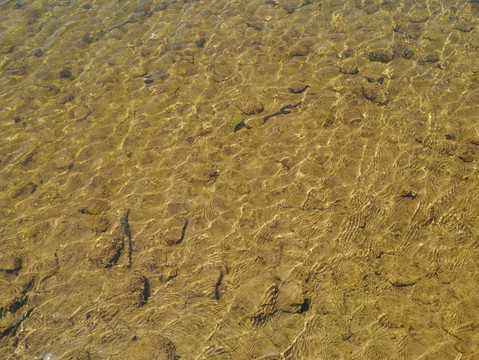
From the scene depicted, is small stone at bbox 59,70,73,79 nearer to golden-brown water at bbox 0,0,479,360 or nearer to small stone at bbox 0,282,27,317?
golden-brown water at bbox 0,0,479,360

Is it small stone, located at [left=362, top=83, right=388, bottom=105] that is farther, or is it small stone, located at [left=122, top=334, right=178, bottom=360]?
small stone, located at [left=362, top=83, right=388, bottom=105]

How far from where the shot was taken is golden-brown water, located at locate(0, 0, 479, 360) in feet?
11.9

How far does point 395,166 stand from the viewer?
A: 468 cm

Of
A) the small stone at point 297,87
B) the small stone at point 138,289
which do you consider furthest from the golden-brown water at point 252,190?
the small stone at point 297,87

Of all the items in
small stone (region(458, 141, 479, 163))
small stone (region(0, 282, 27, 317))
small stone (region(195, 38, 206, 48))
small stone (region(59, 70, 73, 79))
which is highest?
small stone (region(59, 70, 73, 79))

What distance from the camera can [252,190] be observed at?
481 cm

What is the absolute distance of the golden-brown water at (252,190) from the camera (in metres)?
3.62

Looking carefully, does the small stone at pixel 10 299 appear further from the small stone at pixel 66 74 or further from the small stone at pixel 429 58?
the small stone at pixel 429 58

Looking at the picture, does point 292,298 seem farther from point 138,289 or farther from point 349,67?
point 349,67

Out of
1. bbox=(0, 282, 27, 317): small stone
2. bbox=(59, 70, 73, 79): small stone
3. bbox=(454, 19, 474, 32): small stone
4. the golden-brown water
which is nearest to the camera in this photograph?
the golden-brown water

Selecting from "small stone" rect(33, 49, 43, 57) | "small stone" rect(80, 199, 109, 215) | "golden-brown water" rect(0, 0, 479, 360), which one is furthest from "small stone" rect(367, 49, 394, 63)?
"small stone" rect(33, 49, 43, 57)

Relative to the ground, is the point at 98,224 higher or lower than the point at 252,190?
higher

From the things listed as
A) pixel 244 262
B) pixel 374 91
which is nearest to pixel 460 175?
pixel 374 91

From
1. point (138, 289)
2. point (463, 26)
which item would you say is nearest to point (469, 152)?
point (463, 26)
